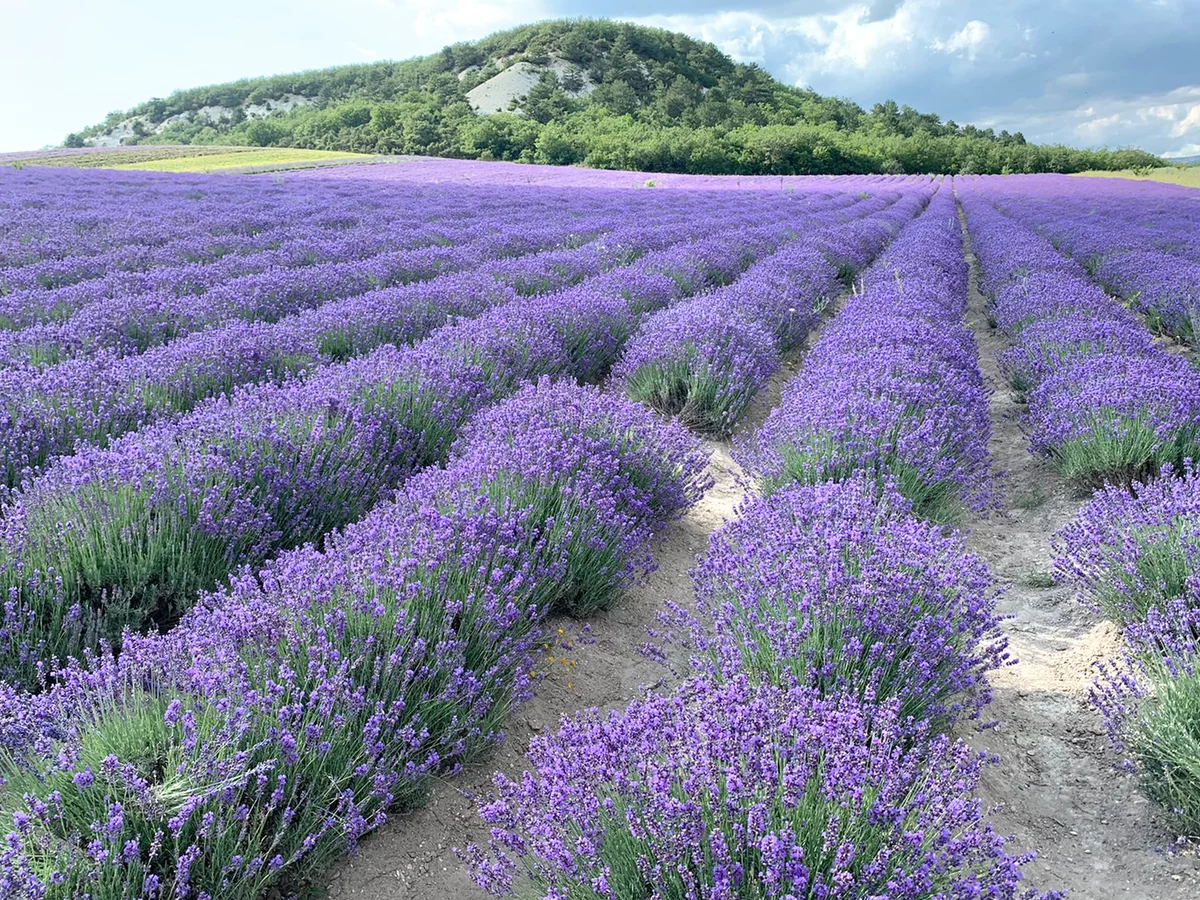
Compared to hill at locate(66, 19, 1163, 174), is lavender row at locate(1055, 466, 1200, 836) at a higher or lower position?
lower

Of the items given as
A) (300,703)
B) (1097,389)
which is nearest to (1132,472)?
(1097,389)

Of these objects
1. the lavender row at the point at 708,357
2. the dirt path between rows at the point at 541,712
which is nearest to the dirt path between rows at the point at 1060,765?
the dirt path between rows at the point at 541,712

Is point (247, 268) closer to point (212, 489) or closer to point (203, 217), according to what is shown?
point (203, 217)

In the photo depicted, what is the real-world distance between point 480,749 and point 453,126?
49.8m

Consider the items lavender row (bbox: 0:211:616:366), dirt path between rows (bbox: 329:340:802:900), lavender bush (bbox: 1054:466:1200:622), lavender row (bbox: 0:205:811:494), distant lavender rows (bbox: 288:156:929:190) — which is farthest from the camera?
distant lavender rows (bbox: 288:156:929:190)

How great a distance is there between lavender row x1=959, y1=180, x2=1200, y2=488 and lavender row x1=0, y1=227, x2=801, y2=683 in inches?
120

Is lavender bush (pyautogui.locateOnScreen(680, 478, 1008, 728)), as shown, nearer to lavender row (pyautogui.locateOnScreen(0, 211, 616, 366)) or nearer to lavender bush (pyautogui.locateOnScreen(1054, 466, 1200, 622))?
lavender bush (pyautogui.locateOnScreen(1054, 466, 1200, 622))

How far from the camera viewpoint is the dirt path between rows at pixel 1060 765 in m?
1.98

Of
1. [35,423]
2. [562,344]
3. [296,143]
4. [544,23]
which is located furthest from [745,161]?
[544,23]

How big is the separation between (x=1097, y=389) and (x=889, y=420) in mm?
1336

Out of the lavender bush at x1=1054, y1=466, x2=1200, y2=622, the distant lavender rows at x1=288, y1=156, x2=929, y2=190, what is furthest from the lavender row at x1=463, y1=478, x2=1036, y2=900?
the distant lavender rows at x1=288, y1=156, x2=929, y2=190

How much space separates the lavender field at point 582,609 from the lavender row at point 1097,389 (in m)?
0.03

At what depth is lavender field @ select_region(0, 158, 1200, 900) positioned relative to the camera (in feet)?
4.83

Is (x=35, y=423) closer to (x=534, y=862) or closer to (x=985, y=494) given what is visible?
(x=534, y=862)
